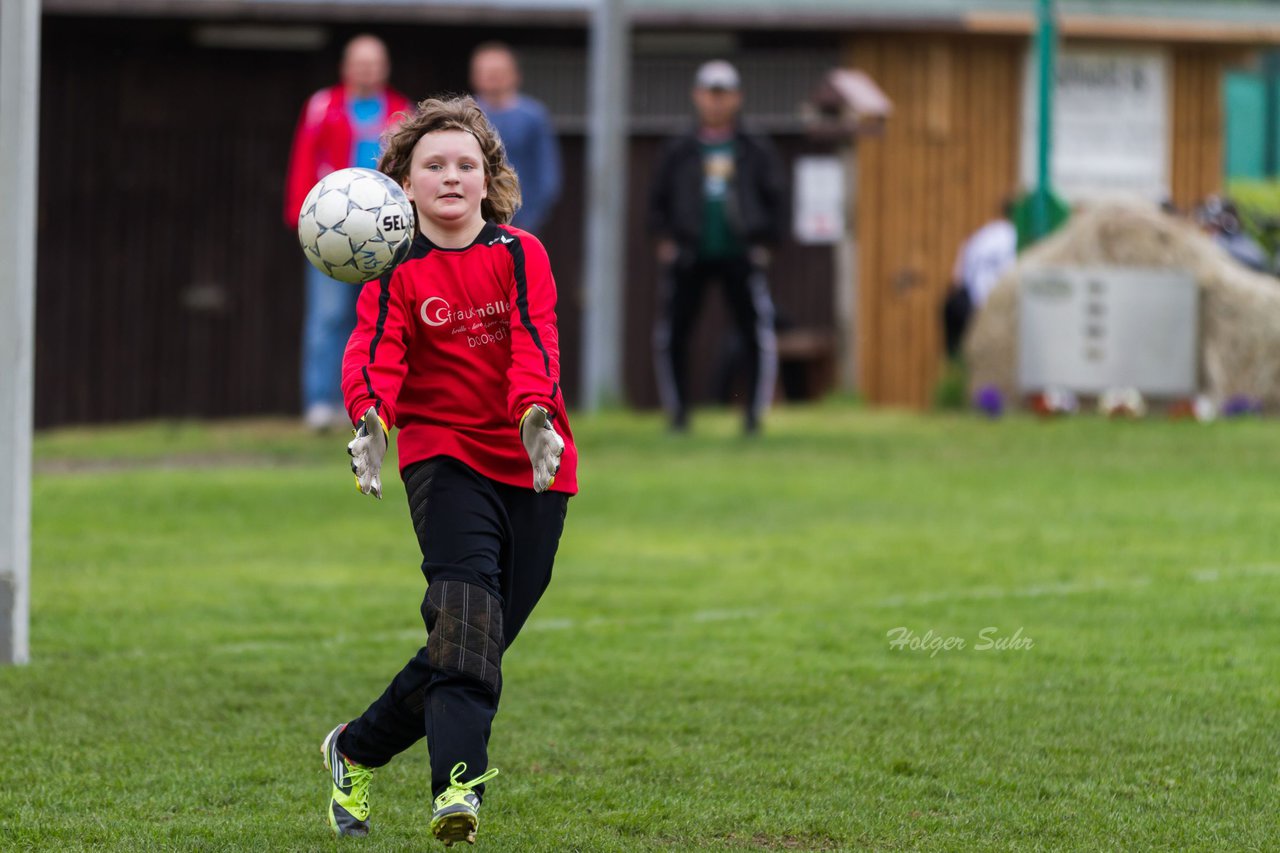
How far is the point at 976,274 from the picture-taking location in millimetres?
20047

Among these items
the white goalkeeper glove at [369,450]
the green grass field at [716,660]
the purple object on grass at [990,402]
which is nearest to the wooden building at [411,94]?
the purple object on grass at [990,402]

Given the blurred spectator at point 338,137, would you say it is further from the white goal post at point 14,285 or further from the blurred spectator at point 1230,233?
the blurred spectator at point 1230,233

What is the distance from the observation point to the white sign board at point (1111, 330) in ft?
54.7

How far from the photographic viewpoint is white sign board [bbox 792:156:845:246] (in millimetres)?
20500

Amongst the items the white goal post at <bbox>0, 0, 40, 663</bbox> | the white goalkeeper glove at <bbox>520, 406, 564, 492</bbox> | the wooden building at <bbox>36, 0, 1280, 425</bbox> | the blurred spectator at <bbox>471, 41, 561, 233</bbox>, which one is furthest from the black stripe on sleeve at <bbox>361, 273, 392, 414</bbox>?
the wooden building at <bbox>36, 0, 1280, 425</bbox>

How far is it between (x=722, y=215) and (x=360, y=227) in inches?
385

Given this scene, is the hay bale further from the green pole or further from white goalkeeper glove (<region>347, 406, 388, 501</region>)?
white goalkeeper glove (<region>347, 406, 388, 501</region>)

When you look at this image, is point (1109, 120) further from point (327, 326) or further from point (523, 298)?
point (523, 298)

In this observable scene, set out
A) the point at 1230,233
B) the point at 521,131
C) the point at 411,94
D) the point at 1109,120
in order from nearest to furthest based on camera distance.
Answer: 1. the point at 521,131
2. the point at 1230,233
3. the point at 411,94
4. the point at 1109,120

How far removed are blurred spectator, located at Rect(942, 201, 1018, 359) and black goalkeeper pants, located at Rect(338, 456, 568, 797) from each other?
48.5 feet

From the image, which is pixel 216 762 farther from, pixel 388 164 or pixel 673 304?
pixel 673 304

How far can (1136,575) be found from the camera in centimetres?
920

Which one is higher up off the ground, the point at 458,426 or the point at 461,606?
the point at 458,426

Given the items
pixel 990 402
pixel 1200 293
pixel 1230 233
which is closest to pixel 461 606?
pixel 990 402
